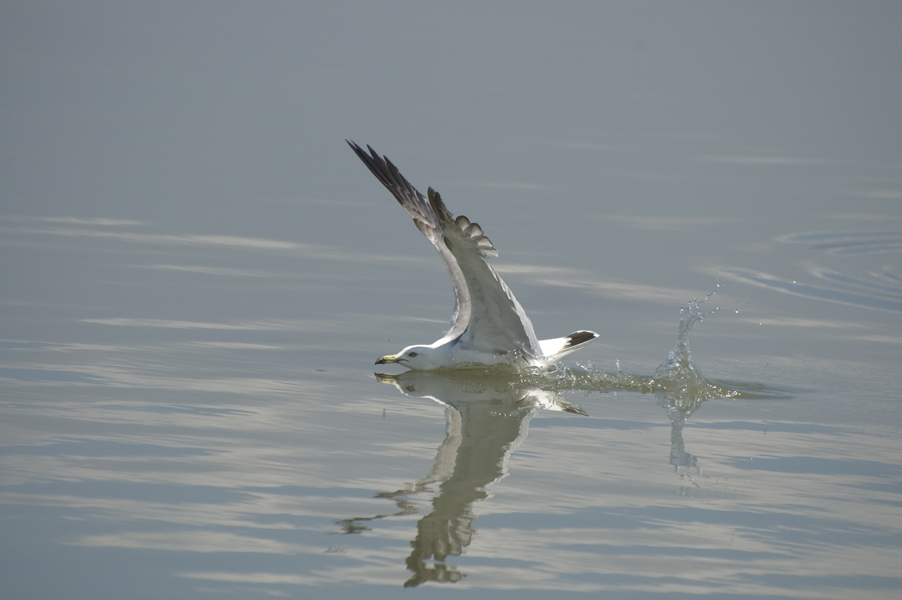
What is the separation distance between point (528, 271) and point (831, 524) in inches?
236

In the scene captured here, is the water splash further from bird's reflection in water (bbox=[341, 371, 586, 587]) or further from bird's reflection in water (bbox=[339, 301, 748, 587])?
bird's reflection in water (bbox=[341, 371, 586, 587])

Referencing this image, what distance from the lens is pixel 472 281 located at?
8984 millimetres

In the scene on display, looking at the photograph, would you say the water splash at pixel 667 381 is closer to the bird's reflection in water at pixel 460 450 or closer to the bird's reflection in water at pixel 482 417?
the bird's reflection in water at pixel 482 417

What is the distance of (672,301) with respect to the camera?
11188 millimetres

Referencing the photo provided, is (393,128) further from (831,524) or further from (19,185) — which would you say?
(831,524)

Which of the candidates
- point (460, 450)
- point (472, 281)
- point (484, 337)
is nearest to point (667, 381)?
point (484, 337)

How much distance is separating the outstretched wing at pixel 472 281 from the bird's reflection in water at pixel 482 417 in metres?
0.29

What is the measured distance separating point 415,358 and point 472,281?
76 cm

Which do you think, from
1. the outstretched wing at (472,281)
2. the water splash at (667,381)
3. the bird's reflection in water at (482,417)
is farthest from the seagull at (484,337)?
the water splash at (667,381)

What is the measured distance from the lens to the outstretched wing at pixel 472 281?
8336 millimetres

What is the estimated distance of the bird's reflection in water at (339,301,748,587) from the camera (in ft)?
Result: 19.0

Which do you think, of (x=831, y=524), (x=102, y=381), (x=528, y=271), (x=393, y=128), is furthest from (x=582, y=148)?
(x=831, y=524)

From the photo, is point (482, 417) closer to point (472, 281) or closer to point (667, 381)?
point (472, 281)

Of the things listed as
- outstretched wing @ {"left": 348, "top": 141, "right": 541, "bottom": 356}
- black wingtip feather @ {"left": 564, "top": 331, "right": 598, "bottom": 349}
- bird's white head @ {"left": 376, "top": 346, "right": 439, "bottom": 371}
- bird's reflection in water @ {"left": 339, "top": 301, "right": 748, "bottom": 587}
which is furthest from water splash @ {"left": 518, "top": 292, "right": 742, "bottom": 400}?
bird's white head @ {"left": 376, "top": 346, "right": 439, "bottom": 371}
